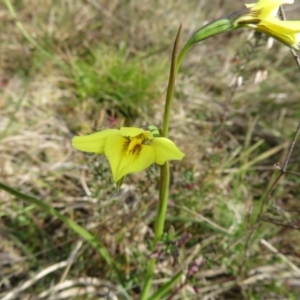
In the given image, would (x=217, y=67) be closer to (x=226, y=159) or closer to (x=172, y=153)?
(x=226, y=159)

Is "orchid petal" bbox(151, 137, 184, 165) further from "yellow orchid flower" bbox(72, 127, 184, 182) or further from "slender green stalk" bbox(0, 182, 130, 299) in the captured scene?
"slender green stalk" bbox(0, 182, 130, 299)

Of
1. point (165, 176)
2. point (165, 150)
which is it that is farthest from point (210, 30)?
point (165, 176)

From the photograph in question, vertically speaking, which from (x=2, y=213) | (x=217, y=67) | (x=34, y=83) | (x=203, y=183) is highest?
(x=217, y=67)

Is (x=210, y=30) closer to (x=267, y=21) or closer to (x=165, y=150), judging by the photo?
(x=267, y=21)

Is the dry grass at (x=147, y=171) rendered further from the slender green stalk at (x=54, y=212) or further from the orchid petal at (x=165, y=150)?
the orchid petal at (x=165, y=150)

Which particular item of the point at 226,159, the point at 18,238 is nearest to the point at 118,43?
the point at 226,159

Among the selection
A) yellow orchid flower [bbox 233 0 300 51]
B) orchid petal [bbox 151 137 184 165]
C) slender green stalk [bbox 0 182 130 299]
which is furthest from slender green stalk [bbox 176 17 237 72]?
slender green stalk [bbox 0 182 130 299]

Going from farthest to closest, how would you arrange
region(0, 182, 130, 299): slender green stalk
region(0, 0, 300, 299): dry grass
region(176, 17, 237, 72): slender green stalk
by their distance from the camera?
region(0, 0, 300, 299): dry grass, region(0, 182, 130, 299): slender green stalk, region(176, 17, 237, 72): slender green stalk
